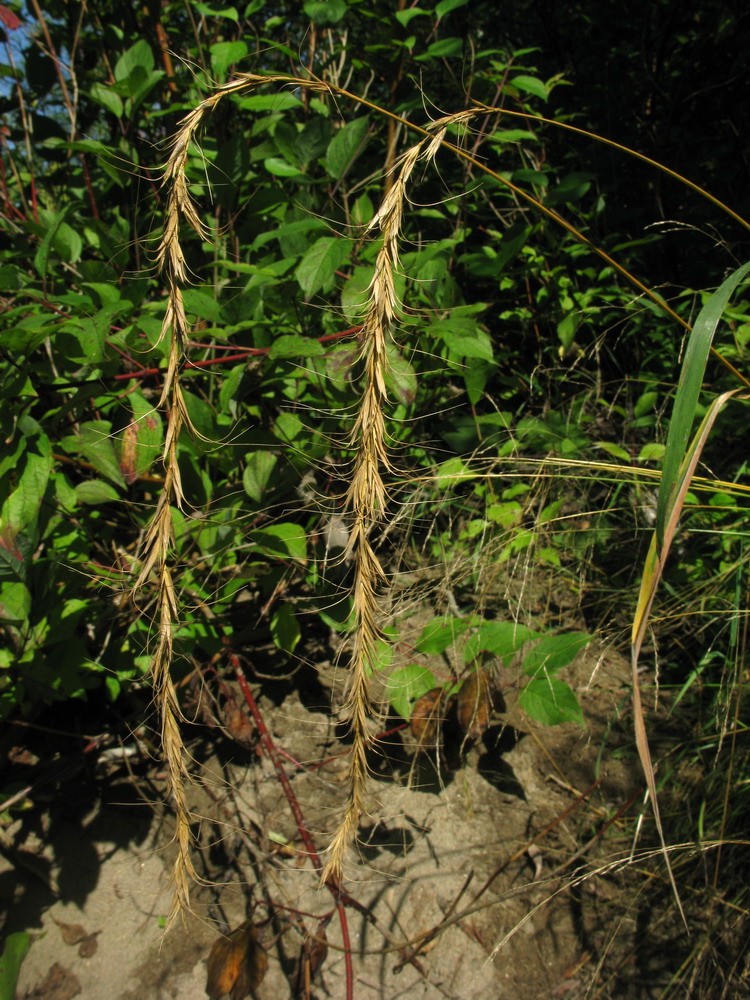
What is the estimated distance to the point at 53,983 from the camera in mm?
1249

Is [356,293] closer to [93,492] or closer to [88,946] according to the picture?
[93,492]

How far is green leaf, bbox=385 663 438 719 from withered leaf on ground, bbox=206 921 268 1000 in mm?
412

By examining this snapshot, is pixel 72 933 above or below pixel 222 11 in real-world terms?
below

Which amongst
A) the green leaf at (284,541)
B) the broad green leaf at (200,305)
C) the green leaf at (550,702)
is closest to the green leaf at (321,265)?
the broad green leaf at (200,305)

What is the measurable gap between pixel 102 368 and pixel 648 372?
1.43m

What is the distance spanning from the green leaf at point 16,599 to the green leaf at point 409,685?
59cm

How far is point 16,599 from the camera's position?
1.15 meters

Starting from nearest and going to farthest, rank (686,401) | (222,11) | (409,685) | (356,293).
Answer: (686,401) < (356,293) < (409,685) < (222,11)

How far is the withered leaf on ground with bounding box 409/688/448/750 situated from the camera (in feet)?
4.29

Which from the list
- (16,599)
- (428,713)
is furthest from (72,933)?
(428,713)

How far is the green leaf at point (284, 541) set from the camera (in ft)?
3.55

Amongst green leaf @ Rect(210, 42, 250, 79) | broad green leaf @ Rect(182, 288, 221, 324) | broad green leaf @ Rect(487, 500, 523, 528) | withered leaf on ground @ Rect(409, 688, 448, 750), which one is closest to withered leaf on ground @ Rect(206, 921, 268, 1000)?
withered leaf on ground @ Rect(409, 688, 448, 750)

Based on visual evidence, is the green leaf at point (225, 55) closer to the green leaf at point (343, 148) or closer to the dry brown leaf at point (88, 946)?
the green leaf at point (343, 148)

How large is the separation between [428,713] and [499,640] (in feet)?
0.84
